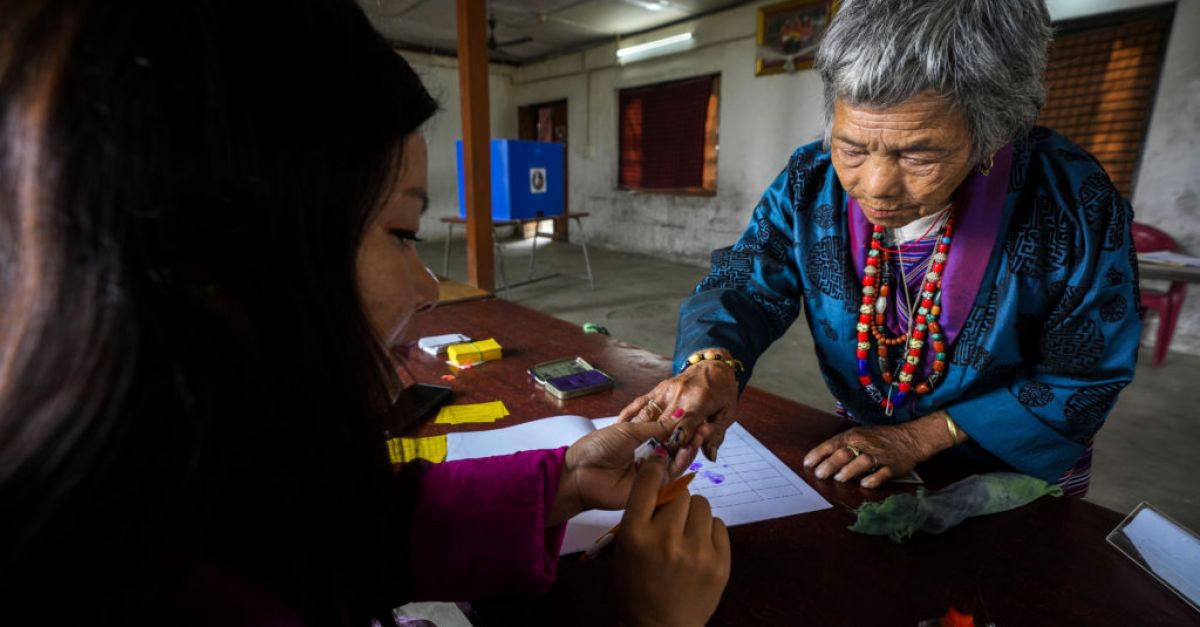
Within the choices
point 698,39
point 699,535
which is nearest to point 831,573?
point 699,535

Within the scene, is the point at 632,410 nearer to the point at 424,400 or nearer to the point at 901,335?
the point at 424,400

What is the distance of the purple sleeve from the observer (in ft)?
2.03

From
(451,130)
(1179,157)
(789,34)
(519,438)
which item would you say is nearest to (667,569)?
(519,438)

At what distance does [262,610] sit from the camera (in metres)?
0.45

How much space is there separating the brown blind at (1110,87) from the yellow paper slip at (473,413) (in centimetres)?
430

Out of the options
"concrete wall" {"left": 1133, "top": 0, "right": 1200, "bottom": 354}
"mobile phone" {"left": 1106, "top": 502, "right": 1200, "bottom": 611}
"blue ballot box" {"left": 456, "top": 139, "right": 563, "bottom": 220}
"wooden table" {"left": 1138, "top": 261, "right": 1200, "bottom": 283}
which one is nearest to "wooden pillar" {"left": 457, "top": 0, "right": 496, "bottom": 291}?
"blue ballot box" {"left": 456, "top": 139, "right": 563, "bottom": 220}

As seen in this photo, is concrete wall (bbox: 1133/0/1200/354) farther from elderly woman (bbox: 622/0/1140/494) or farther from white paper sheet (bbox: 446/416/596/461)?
white paper sheet (bbox: 446/416/596/461)

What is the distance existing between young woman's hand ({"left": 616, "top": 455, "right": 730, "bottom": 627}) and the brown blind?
4477 mm

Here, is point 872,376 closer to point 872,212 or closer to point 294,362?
point 872,212

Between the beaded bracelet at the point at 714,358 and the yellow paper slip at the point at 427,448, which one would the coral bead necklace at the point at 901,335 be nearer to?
the beaded bracelet at the point at 714,358

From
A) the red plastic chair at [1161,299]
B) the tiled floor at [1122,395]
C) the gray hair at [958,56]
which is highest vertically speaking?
the gray hair at [958,56]

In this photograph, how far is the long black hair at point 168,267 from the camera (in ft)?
0.93

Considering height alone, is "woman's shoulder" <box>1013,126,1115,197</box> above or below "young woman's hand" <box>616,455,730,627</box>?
above

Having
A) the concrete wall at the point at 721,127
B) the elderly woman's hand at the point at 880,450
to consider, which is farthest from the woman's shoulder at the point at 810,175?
the concrete wall at the point at 721,127
